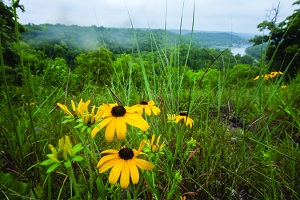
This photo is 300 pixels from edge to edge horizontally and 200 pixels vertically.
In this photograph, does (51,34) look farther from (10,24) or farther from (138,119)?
(138,119)

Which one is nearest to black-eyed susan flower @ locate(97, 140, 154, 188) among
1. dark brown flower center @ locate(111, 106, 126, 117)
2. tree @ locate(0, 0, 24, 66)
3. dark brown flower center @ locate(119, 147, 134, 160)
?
dark brown flower center @ locate(119, 147, 134, 160)

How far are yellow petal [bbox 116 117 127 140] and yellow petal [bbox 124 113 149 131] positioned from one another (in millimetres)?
17

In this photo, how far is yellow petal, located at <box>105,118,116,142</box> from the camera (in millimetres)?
648

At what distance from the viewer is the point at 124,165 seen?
666 mm

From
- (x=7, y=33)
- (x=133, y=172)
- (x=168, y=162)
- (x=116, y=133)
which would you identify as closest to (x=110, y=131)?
(x=116, y=133)

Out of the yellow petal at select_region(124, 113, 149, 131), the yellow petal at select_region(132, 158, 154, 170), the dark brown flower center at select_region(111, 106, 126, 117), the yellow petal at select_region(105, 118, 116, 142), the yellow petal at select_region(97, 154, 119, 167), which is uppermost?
the dark brown flower center at select_region(111, 106, 126, 117)

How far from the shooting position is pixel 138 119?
729mm

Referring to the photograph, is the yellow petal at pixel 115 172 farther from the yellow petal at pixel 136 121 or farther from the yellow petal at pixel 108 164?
the yellow petal at pixel 136 121

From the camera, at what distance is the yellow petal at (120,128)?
652 mm

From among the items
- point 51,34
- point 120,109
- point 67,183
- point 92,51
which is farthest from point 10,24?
point 51,34

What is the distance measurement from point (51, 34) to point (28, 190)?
143ft

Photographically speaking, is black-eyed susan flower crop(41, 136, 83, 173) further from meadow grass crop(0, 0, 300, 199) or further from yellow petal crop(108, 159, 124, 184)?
yellow petal crop(108, 159, 124, 184)

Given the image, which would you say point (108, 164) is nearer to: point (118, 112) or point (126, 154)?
point (126, 154)

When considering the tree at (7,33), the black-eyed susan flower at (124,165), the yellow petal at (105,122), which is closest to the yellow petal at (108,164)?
the black-eyed susan flower at (124,165)
